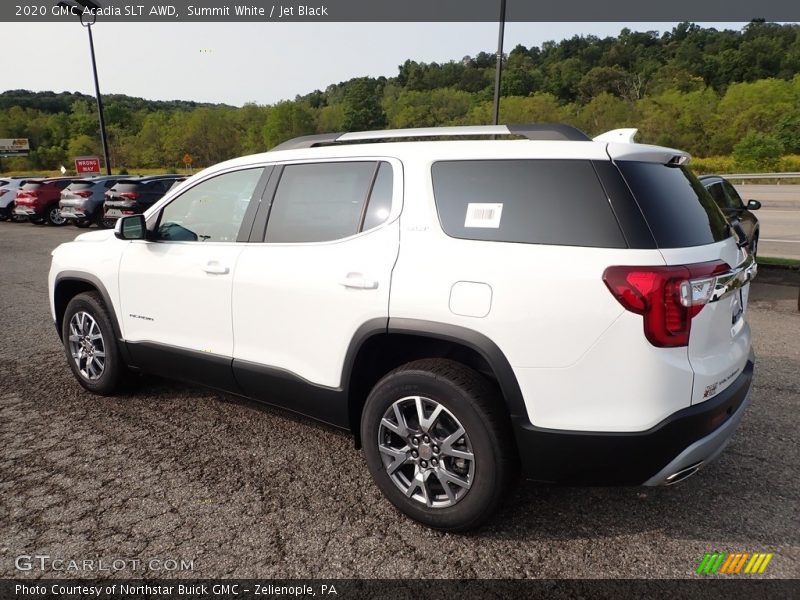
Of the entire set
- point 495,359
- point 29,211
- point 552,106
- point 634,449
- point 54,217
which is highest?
point 552,106

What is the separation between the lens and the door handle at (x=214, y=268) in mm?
3258

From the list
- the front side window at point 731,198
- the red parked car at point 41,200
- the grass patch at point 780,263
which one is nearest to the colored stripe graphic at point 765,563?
the front side window at point 731,198

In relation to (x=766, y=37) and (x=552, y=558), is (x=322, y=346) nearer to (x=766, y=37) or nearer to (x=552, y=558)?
(x=552, y=558)

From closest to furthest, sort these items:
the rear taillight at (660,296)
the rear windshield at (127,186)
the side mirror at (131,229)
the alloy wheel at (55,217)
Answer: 1. the rear taillight at (660,296)
2. the side mirror at (131,229)
3. the rear windshield at (127,186)
4. the alloy wheel at (55,217)

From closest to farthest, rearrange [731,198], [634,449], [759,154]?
[634,449] → [731,198] → [759,154]

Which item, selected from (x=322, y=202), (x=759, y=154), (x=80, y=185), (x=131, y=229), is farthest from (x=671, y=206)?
(x=759, y=154)

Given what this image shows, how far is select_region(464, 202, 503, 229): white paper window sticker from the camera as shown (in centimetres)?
245

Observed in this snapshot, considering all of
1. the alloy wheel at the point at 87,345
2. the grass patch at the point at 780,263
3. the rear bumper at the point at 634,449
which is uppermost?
the rear bumper at the point at 634,449

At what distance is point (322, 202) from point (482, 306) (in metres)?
1.15

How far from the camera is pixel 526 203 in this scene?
2393 millimetres

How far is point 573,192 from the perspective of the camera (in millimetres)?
2295

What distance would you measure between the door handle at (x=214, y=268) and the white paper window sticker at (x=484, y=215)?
1502 millimetres

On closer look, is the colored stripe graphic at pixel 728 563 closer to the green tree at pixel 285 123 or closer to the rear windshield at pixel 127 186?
the rear windshield at pixel 127 186

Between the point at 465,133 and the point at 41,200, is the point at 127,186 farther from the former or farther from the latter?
the point at 465,133
